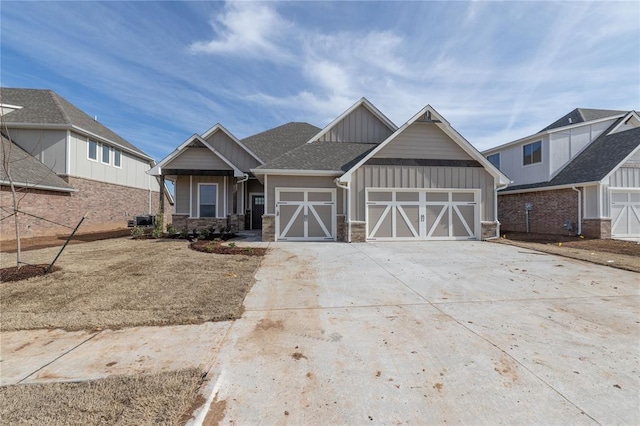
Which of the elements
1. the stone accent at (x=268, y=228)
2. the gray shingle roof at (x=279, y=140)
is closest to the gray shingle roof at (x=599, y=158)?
the gray shingle roof at (x=279, y=140)

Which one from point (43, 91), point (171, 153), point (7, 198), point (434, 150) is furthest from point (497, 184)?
point (43, 91)

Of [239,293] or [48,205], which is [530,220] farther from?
[48,205]

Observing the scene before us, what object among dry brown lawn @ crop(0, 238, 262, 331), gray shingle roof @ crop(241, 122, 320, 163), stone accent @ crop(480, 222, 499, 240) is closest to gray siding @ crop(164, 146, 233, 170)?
gray shingle roof @ crop(241, 122, 320, 163)

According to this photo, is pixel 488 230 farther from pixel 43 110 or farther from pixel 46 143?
pixel 43 110

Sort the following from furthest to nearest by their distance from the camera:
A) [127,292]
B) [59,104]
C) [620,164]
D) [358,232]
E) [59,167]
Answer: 1. [59,104]
2. [59,167]
3. [620,164]
4. [358,232]
5. [127,292]

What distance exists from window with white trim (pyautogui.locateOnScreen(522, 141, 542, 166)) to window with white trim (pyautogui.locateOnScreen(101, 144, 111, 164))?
2662 cm

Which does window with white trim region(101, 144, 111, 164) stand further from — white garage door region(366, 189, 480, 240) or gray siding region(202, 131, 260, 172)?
white garage door region(366, 189, 480, 240)

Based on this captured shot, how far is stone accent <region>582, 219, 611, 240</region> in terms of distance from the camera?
1305 cm

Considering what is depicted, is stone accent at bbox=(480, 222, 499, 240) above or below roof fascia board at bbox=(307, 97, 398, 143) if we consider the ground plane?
below

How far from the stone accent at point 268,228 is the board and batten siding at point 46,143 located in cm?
1300

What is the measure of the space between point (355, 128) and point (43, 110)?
18348 millimetres

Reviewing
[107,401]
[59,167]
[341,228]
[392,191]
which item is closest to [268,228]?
[341,228]

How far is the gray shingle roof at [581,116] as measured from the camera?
1814 centimetres

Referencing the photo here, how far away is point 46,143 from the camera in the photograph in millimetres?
16453
